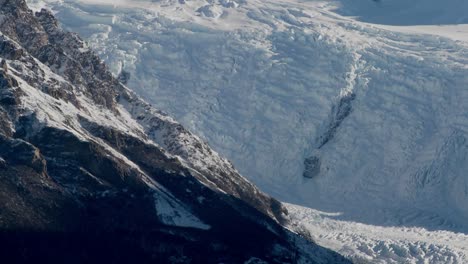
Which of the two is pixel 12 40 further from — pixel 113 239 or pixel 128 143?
pixel 113 239

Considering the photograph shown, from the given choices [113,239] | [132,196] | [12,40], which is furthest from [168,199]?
[12,40]

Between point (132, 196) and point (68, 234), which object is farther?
point (132, 196)

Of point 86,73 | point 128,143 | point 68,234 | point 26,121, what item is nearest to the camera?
point 68,234

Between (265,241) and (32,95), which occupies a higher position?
(32,95)

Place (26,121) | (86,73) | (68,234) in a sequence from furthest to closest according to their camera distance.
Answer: (86,73) < (26,121) < (68,234)

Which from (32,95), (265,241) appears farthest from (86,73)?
(265,241)

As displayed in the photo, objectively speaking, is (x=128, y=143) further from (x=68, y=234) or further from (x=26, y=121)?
(x=68, y=234)
